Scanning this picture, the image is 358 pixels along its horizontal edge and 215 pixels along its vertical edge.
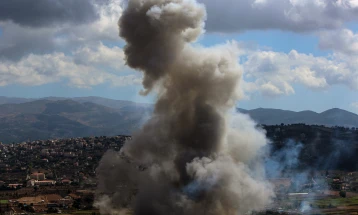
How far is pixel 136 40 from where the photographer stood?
55281 millimetres

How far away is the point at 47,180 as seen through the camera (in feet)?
449

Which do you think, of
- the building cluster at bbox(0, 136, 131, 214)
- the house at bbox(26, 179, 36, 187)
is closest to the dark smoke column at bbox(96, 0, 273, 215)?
the building cluster at bbox(0, 136, 131, 214)

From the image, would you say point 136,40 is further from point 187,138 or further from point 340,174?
point 340,174

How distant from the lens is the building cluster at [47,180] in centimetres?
9462

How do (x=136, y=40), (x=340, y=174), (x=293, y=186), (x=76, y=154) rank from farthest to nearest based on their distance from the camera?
(x=76, y=154) < (x=340, y=174) < (x=293, y=186) < (x=136, y=40)

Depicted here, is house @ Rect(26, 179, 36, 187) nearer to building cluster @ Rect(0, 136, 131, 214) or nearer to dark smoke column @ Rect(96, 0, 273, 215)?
building cluster @ Rect(0, 136, 131, 214)

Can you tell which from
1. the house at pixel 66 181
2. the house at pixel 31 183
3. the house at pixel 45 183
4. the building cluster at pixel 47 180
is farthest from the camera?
the house at pixel 66 181

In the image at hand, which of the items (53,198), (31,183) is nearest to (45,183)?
(31,183)

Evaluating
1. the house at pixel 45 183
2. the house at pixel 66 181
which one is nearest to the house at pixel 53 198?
the house at pixel 45 183

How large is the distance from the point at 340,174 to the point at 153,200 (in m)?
55.5

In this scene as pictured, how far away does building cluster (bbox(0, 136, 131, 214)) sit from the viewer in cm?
9462

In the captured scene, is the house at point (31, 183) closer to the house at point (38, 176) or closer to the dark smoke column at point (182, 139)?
the house at point (38, 176)

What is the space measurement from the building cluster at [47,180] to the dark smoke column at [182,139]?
36.2m

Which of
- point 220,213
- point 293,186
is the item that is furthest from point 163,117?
point 293,186
